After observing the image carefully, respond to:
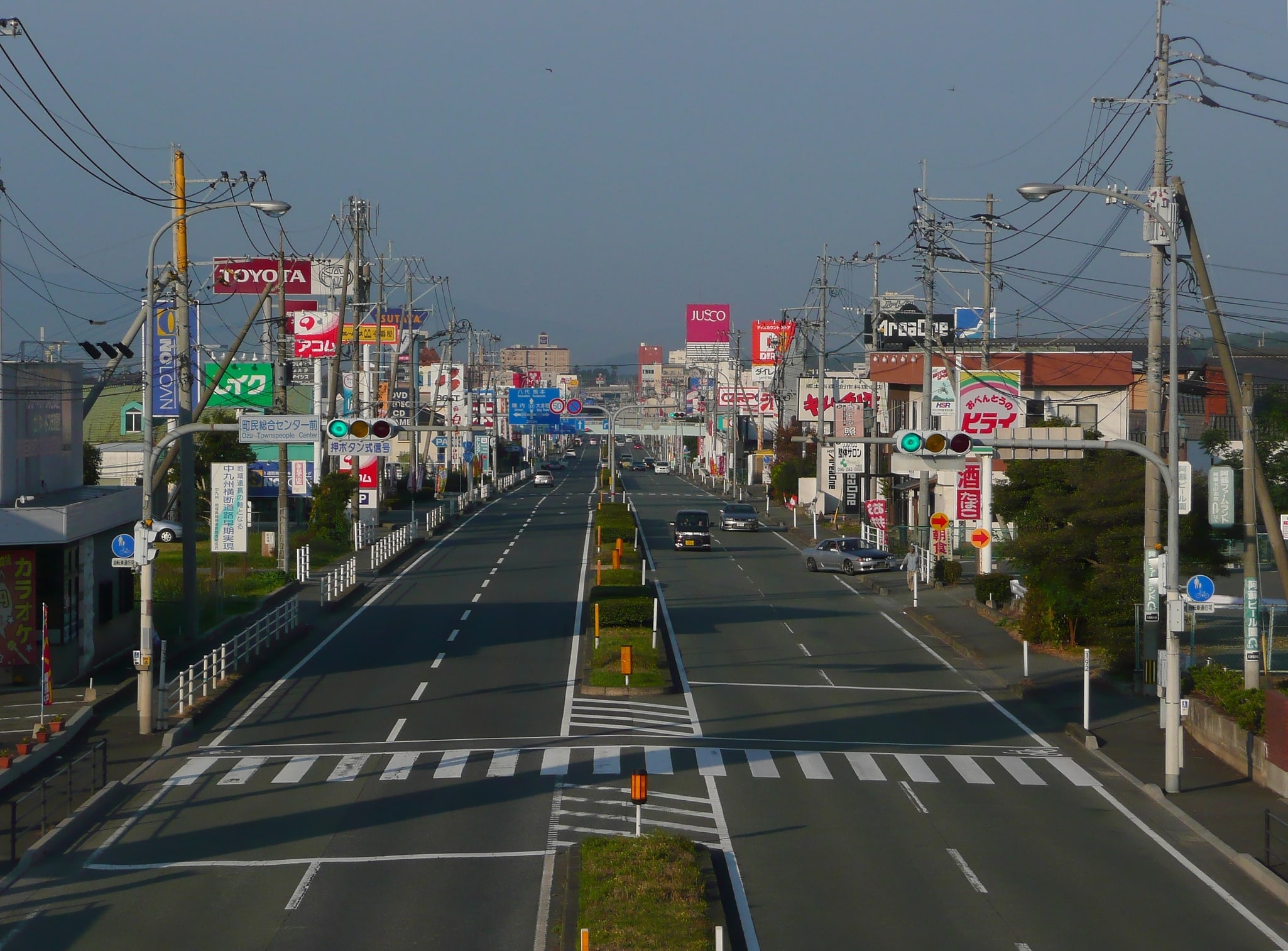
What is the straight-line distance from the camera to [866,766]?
21.5 m

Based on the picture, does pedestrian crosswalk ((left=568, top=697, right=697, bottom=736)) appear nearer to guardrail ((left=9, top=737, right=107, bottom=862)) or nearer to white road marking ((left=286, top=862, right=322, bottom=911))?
guardrail ((left=9, top=737, right=107, bottom=862))

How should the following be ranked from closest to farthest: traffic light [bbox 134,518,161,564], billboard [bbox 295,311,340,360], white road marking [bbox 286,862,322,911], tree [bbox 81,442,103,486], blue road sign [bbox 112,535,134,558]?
white road marking [bbox 286,862,322,911]
traffic light [bbox 134,518,161,564]
blue road sign [bbox 112,535,134,558]
tree [bbox 81,442,103,486]
billboard [bbox 295,311,340,360]

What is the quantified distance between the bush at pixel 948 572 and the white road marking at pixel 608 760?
2685 cm

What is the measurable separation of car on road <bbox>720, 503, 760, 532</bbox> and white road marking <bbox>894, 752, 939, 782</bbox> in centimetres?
4837

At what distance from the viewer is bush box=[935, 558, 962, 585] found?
46812mm

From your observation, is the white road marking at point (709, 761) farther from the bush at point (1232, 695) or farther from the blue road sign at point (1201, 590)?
the bush at point (1232, 695)

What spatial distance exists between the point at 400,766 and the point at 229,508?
56.9 ft

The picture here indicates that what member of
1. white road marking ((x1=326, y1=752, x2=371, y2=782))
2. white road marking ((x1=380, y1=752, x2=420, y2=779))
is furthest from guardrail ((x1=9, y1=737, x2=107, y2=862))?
white road marking ((x1=380, y1=752, x2=420, y2=779))

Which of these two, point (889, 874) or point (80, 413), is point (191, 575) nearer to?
point (80, 413)

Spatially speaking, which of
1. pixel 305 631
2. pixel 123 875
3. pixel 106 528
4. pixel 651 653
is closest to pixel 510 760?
pixel 123 875

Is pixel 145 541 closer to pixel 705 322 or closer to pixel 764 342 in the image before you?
pixel 764 342

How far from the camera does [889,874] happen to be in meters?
15.3

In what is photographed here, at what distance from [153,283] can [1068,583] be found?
21.2 metres

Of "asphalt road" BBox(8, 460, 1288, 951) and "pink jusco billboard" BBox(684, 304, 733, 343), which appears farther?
"pink jusco billboard" BBox(684, 304, 733, 343)
